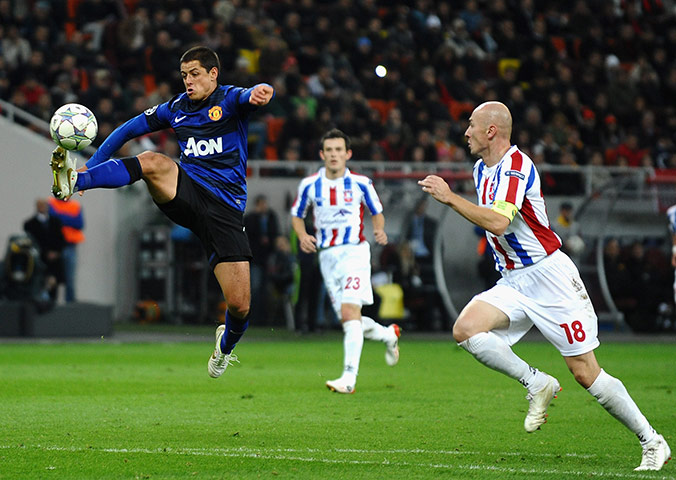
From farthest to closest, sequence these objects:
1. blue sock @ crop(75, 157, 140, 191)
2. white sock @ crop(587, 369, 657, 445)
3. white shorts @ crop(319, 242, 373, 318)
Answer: white shorts @ crop(319, 242, 373, 318) < blue sock @ crop(75, 157, 140, 191) < white sock @ crop(587, 369, 657, 445)

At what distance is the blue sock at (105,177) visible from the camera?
262 inches

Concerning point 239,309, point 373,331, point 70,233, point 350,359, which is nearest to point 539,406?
point 239,309

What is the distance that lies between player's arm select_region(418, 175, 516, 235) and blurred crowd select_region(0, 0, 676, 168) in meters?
12.3

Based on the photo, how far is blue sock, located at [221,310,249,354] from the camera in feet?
26.3

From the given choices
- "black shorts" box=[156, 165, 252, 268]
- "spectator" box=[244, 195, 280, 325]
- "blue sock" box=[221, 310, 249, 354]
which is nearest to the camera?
"black shorts" box=[156, 165, 252, 268]

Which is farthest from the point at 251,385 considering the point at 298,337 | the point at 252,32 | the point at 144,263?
the point at 252,32

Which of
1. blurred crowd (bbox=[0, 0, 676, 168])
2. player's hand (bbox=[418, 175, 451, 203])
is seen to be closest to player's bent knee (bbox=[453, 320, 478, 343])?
player's hand (bbox=[418, 175, 451, 203])

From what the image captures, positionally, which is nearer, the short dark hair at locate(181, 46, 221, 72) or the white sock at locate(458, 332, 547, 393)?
the white sock at locate(458, 332, 547, 393)

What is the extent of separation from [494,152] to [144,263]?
13.6m

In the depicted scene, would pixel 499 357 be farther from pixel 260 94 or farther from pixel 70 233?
pixel 70 233

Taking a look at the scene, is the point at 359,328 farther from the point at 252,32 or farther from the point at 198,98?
the point at 252,32

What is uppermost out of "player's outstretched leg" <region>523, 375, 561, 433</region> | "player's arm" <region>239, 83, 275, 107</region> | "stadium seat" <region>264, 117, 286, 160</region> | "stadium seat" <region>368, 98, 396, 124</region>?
"stadium seat" <region>368, 98, 396, 124</region>

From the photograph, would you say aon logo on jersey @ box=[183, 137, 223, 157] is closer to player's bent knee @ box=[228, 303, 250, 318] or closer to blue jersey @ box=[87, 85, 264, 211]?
blue jersey @ box=[87, 85, 264, 211]

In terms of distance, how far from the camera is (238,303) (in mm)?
7777
